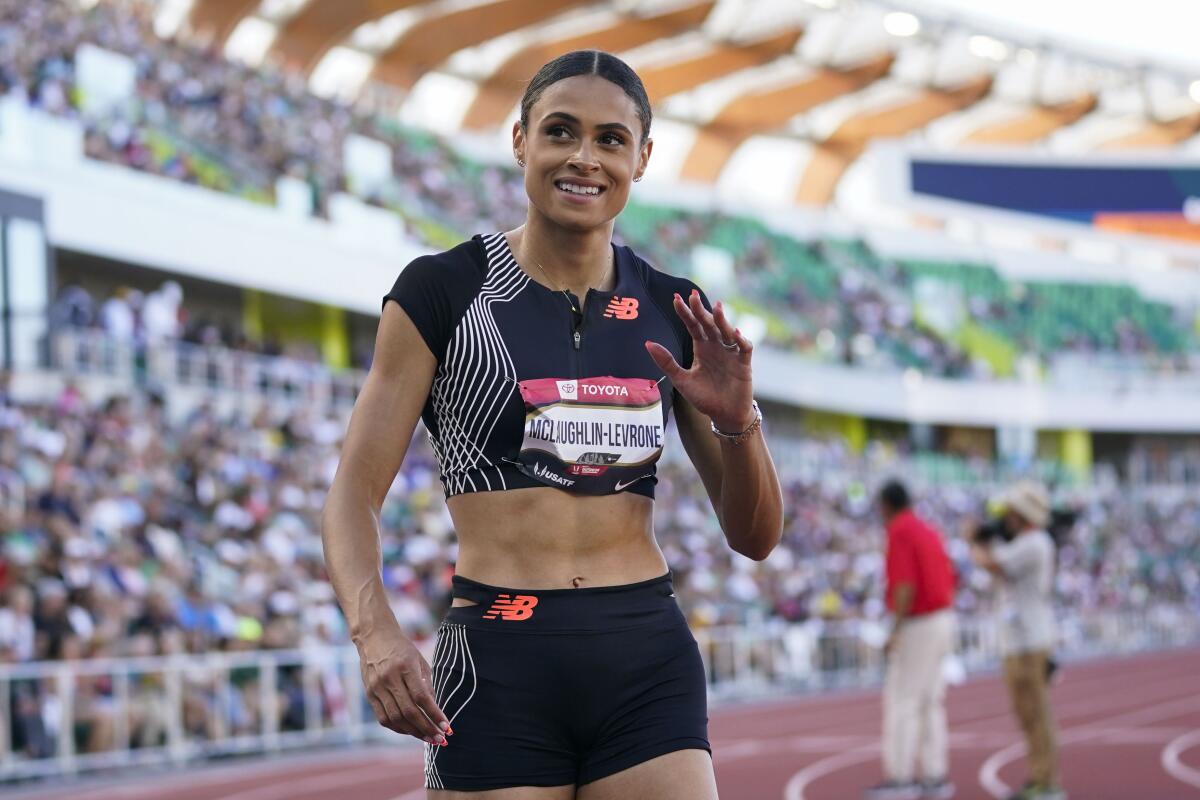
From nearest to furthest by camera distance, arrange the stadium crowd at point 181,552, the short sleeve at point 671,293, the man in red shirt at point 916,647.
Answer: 1. the short sleeve at point 671,293
2. the man in red shirt at point 916,647
3. the stadium crowd at point 181,552

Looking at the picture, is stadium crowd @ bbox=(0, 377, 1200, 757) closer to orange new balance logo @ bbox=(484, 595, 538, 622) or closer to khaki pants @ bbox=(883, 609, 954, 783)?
khaki pants @ bbox=(883, 609, 954, 783)

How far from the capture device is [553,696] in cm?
324

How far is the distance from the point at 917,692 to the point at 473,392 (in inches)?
299

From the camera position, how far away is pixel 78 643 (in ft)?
41.7

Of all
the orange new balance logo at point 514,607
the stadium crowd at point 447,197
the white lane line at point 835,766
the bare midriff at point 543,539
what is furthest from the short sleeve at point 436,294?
the stadium crowd at point 447,197

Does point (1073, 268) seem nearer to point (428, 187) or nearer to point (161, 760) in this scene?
point (428, 187)

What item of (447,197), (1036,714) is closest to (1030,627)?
(1036,714)

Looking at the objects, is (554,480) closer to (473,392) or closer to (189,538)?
(473,392)

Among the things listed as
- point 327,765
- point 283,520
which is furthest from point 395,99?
point 327,765

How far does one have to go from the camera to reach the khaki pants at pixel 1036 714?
33.5 feet

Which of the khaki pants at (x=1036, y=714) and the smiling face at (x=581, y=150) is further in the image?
the khaki pants at (x=1036, y=714)

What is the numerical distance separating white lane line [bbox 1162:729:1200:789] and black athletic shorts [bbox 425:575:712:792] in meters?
8.53

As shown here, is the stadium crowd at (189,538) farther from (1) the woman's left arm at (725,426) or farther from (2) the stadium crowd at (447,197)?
(1) the woman's left arm at (725,426)

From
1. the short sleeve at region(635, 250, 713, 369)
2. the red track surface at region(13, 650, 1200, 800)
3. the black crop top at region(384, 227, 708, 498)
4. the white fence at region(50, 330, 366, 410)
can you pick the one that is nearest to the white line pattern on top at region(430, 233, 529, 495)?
the black crop top at region(384, 227, 708, 498)
